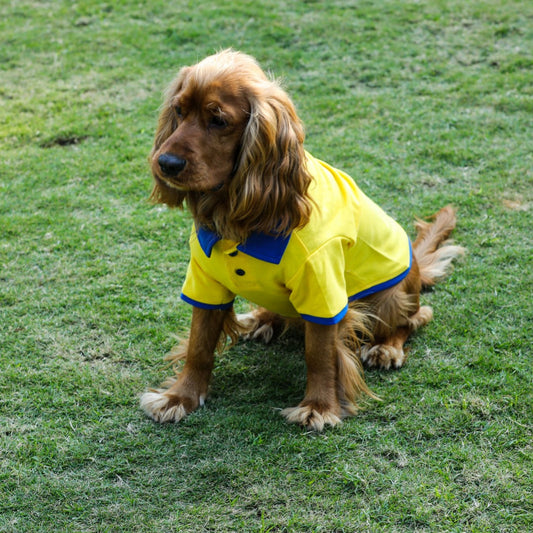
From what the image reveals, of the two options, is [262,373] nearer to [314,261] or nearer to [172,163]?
[314,261]

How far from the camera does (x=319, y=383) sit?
3.73 metres

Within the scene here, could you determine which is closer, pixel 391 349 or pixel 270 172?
pixel 270 172

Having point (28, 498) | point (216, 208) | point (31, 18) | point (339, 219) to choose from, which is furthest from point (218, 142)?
point (31, 18)

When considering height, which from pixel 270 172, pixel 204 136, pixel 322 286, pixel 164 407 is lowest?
pixel 164 407

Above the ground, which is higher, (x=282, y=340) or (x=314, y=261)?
(x=314, y=261)

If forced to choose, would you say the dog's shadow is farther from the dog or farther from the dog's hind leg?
the dog's hind leg

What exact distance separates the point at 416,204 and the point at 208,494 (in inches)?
133

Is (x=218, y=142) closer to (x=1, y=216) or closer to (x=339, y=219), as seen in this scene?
(x=339, y=219)

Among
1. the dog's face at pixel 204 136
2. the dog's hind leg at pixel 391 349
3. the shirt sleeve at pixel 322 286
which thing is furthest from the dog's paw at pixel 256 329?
the dog's face at pixel 204 136

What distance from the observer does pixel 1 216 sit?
570cm

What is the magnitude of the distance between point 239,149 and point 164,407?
147cm

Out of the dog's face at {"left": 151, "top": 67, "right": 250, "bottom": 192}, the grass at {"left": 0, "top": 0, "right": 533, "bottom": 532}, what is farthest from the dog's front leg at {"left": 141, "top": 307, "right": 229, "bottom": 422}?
the dog's face at {"left": 151, "top": 67, "right": 250, "bottom": 192}

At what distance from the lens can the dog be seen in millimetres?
3186

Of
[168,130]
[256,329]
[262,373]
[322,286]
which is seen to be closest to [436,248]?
[256,329]
